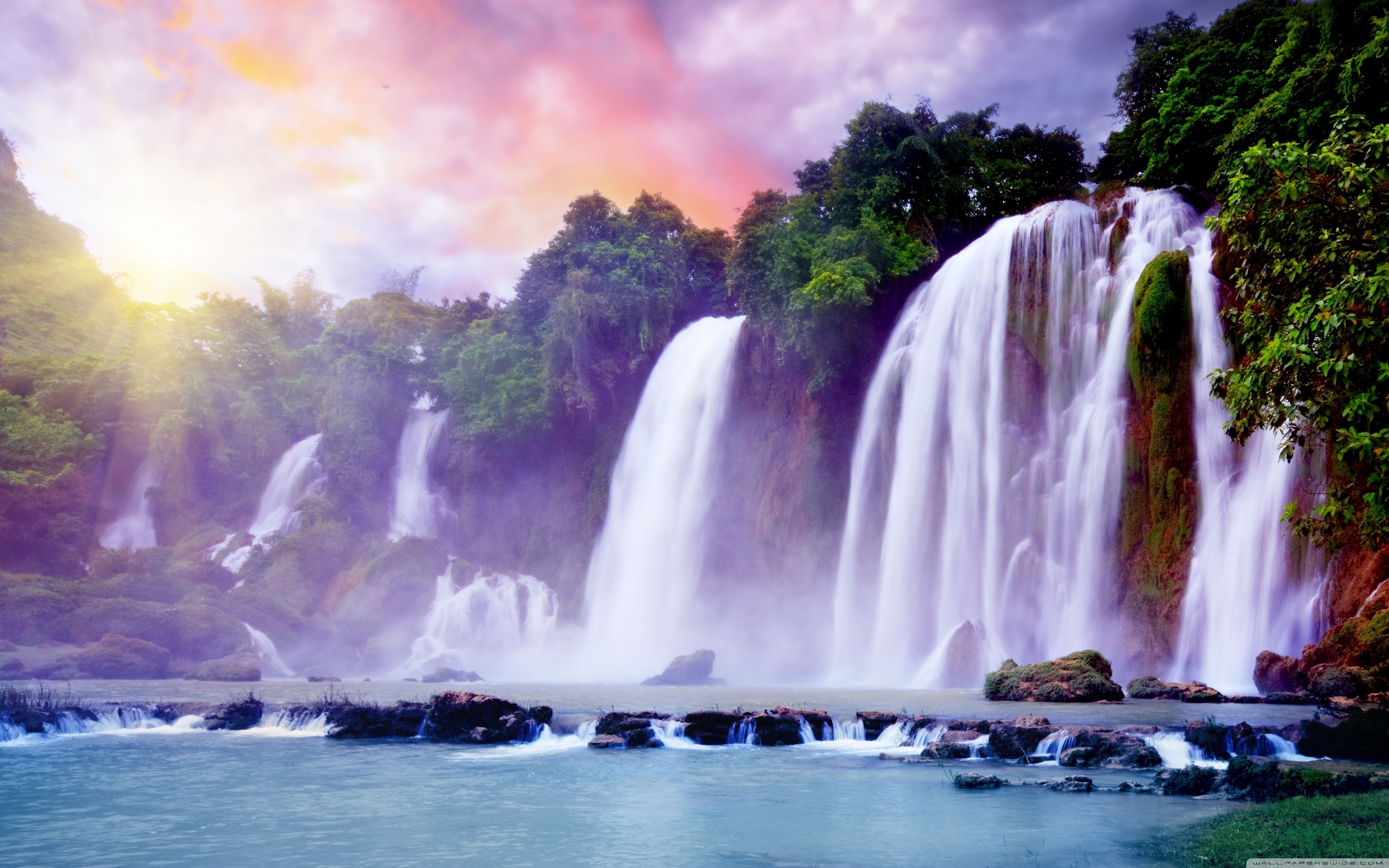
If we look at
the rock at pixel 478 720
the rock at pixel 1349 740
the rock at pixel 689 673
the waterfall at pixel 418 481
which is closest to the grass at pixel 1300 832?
the rock at pixel 1349 740

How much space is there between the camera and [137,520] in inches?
1658

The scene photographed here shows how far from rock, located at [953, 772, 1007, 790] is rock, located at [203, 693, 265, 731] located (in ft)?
41.9

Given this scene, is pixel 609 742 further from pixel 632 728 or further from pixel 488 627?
pixel 488 627

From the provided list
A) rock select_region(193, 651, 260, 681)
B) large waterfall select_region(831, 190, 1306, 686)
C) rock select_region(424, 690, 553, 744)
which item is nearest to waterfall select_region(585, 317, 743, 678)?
large waterfall select_region(831, 190, 1306, 686)

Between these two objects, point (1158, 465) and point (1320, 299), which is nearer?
point (1320, 299)

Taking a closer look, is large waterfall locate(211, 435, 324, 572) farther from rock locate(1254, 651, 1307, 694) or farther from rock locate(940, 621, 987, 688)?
rock locate(1254, 651, 1307, 694)

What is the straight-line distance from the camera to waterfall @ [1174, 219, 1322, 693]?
17172mm

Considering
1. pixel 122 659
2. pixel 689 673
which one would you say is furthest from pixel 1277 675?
pixel 122 659

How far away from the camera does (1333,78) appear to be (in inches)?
794

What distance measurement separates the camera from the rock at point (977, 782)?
9.62 m

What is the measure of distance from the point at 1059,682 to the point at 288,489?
39.1 m

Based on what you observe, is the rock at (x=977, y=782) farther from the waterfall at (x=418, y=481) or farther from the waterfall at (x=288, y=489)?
the waterfall at (x=288, y=489)

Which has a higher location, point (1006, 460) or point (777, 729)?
point (1006, 460)

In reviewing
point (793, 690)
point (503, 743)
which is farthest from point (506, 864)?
point (793, 690)
